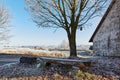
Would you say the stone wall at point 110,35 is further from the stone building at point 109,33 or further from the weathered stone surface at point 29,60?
the weathered stone surface at point 29,60

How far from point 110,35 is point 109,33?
0.30 m

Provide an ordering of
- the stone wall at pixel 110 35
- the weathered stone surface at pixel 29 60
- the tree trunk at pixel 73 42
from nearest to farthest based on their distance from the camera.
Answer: the weathered stone surface at pixel 29 60 < the tree trunk at pixel 73 42 < the stone wall at pixel 110 35

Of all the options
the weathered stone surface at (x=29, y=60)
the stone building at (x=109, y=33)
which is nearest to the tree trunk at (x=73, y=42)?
the stone building at (x=109, y=33)

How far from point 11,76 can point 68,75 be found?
2.48 m

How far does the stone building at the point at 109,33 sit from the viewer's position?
2050 cm

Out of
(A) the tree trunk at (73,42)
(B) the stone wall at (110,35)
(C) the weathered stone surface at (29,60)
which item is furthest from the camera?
(B) the stone wall at (110,35)

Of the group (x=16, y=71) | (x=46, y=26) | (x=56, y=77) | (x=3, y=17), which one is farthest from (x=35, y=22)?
(x=3, y=17)

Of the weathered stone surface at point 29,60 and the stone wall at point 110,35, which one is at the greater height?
the stone wall at point 110,35

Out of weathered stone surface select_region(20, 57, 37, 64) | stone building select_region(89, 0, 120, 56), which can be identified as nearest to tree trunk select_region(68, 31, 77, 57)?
stone building select_region(89, 0, 120, 56)

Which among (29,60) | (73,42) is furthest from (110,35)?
(29,60)

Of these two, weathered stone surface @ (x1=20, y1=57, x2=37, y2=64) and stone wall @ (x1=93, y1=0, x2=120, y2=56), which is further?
stone wall @ (x1=93, y1=0, x2=120, y2=56)

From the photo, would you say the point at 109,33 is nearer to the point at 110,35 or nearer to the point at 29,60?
the point at 110,35

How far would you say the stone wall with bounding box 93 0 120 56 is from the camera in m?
20.4

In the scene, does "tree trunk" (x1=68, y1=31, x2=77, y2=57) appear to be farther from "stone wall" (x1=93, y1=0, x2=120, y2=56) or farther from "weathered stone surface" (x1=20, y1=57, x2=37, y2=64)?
"weathered stone surface" (x1=20, y1=57, x2=37, y2=64)
